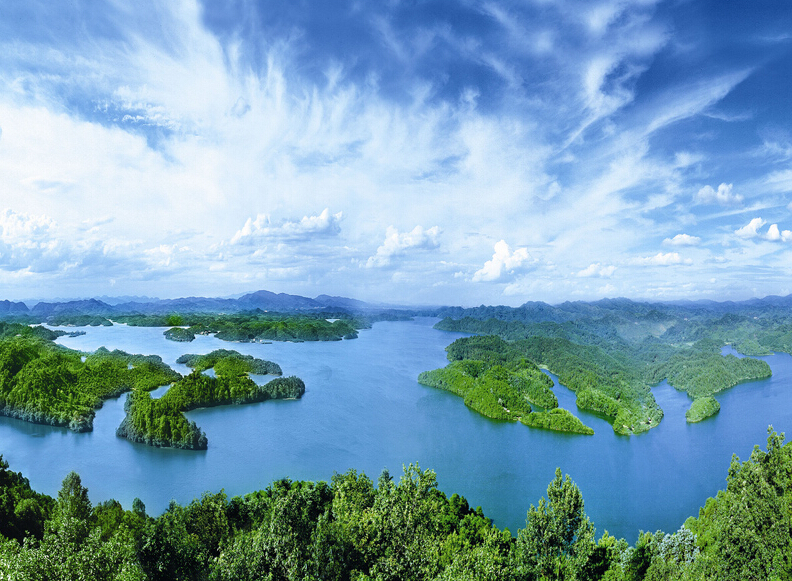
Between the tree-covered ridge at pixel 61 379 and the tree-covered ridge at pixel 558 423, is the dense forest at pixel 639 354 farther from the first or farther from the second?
the tree-covered ridge at pixel 61 379

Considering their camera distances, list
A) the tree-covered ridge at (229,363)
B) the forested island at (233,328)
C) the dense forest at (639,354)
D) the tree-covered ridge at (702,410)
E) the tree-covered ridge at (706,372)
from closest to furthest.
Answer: the tree-covered ridge at (229,363)
the forested island at (233,328)
the tree-covered ridge at (702,410)
the dense forest at (639,354)
the tree-covered ridge at (706,372)

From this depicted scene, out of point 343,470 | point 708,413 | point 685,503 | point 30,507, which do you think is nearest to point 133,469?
point 30,507

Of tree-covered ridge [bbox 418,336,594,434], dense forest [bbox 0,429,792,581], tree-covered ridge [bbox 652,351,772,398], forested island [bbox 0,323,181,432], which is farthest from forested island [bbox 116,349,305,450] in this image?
tree-covered ridge [bbox 652,351,772,398]

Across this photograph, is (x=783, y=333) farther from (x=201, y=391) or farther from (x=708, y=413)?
(x=201, y=391)

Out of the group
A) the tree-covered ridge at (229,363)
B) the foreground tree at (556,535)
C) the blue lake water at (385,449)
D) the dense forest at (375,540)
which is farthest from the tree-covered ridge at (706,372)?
the tree-covered ridge at (229,363)

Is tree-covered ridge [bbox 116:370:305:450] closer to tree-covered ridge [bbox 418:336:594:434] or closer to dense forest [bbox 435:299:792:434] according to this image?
tree-covered ridge [bbox 418:336:594:434]

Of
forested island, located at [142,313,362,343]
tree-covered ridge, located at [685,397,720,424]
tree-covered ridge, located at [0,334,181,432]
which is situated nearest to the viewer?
tree-covered ridge, located at [0,334,181,432]

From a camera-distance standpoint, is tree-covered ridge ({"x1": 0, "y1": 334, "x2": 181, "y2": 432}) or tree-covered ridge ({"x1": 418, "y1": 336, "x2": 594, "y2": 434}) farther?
tree-covered ridge ({"x1": 418, "y1": 336, "x2": 594, "y2": 434})
